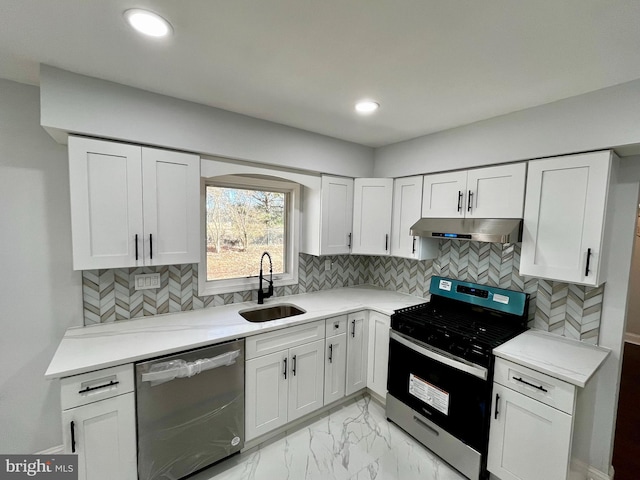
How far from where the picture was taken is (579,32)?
1130mm

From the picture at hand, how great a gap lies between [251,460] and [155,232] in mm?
1732

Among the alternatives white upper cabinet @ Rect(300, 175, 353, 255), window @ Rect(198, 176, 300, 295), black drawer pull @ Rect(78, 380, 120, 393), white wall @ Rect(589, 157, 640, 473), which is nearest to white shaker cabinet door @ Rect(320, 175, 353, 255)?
white upper cabinet @ Rect(300, 175, 353, 255)

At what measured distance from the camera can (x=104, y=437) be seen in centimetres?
145

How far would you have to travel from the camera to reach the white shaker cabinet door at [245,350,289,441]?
1.95 m

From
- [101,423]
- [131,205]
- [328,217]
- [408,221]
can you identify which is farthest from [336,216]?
[101,423]

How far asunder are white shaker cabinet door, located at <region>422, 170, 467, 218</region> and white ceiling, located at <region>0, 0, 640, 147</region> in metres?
0.57

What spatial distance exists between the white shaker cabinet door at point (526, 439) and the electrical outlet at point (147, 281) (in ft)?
8.05

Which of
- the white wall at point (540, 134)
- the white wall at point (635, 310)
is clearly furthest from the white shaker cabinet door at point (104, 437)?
the white wall at point (635, 310)

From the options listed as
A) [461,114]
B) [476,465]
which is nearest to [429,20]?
[461,114]

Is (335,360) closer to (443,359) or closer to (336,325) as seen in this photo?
(336,325)

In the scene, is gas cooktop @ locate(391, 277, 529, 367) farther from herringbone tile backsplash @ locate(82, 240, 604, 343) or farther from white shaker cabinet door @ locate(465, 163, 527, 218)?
white shaker cabinet door @ locate(465, 163, 527, 218)

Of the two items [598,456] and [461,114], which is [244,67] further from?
[598,456]

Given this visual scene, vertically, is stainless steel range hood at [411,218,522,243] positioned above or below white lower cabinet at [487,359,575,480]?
above

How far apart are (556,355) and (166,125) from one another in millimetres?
2877
